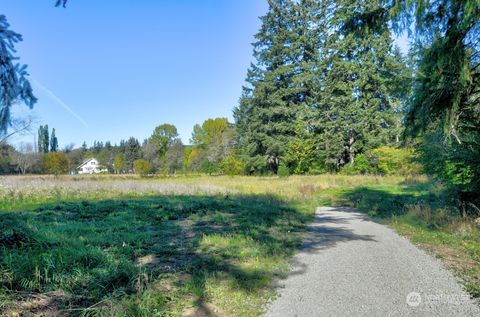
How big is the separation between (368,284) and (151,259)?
3.62m

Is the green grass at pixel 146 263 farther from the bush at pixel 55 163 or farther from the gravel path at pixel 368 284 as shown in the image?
the bush at pixel 55 163

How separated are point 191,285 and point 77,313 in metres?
1.47

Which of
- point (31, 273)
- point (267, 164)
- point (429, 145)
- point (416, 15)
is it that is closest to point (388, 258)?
point (416, 15)

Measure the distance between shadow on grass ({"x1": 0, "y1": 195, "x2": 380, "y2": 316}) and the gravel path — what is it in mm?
322

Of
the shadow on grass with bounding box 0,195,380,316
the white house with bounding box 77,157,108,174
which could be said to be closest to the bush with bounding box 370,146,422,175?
the shadow on grass with bounding box 0,195,380,316

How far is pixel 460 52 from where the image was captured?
6.99 metres

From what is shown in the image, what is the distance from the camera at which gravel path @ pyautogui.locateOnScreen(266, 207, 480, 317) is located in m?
3.95

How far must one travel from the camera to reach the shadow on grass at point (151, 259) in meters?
4.02

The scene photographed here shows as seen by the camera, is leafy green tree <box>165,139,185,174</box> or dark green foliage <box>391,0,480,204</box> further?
leafy green tree <box>165,139,185,174</box>

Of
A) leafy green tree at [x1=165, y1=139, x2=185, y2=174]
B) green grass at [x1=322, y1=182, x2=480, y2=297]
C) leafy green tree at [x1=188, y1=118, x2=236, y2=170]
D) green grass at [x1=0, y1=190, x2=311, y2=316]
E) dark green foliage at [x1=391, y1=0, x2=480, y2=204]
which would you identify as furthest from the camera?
leafy green tree at [x1=165, y1=139, x2=185, y2=174]

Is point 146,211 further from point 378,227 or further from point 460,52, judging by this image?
point 460,52

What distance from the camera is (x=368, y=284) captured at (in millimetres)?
4766

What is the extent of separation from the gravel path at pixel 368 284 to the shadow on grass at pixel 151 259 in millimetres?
322

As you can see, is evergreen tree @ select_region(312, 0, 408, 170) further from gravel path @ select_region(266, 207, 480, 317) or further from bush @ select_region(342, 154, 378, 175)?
gravel path @ select_region(266, 207, 480, 317)
